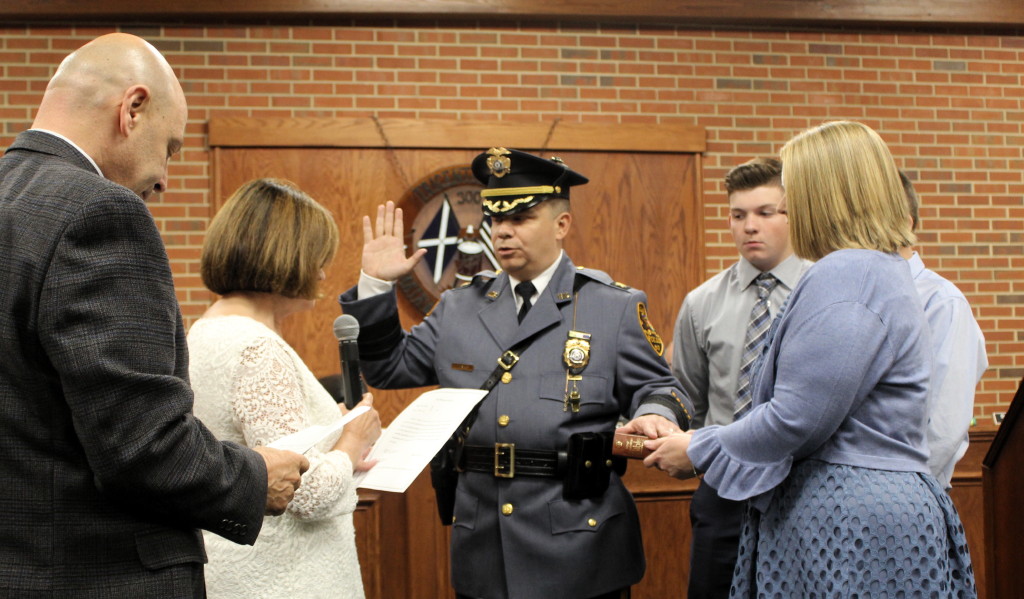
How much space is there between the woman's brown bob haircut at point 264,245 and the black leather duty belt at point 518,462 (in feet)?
2.31

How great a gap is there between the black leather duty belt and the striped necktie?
736 millimetres

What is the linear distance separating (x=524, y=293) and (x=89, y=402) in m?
1.58

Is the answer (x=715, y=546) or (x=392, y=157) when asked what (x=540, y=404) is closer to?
(x=715, y=546)

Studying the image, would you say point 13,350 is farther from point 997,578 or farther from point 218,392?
point 997,578

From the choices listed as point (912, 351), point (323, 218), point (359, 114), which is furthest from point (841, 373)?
point (359, 114)

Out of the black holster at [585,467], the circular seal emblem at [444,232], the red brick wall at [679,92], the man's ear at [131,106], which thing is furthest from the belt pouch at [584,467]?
the red brick wall at [679,92]

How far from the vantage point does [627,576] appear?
2406mm

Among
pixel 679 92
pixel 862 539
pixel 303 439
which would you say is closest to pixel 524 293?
pixel 303 439

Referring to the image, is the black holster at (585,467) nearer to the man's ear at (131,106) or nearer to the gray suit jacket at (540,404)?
the gray suit jacket at (540,404)

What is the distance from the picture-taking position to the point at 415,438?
2.08 m

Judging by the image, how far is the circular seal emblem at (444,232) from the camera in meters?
4.66

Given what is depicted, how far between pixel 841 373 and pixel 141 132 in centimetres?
135

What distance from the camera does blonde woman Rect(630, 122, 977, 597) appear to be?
1.75 metres

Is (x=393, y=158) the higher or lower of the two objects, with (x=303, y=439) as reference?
higher
